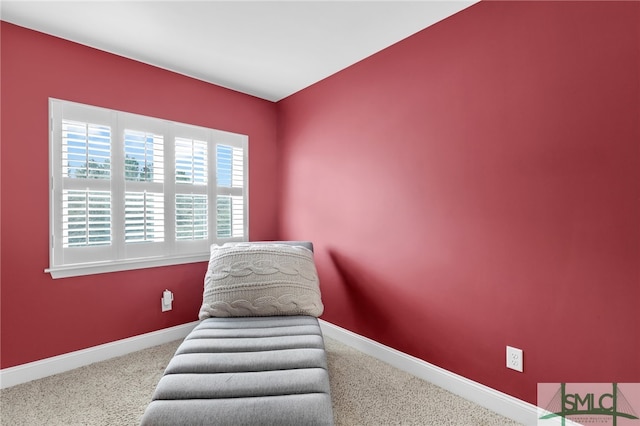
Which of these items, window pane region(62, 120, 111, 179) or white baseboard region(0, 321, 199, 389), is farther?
window pane region(62, 120, 111, 179)

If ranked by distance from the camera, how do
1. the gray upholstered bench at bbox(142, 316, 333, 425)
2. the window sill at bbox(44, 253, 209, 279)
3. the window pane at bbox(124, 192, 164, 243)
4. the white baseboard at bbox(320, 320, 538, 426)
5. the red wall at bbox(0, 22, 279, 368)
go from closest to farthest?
1. the gray upholstered bench at bbox(142, 316, 333, 425)
2. the white baseboard at bbox(320, 320, 538, 426)
3. the red wall at bbox(0, 22, 279, 368)
4. the window sill at bbox(44, 253, 209, 279)
5. the window pane at bbox(124, 192, 164, 243)

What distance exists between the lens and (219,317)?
6.20 ft

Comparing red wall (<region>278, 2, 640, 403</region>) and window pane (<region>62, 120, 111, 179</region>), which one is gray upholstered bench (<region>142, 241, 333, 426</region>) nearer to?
red wall (<region>278, 2, 640, 403</region>)

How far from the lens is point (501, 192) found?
1598 mm

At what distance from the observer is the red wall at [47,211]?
72.9 inches

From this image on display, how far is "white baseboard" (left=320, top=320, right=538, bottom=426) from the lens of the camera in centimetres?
154

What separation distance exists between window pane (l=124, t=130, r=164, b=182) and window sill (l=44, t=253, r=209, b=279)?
0.68 metres

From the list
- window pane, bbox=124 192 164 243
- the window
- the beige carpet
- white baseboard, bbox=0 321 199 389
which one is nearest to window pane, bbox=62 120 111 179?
the window

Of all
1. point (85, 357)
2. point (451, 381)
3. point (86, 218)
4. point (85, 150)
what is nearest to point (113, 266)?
point (86, 218)

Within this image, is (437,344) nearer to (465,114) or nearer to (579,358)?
(579,358)

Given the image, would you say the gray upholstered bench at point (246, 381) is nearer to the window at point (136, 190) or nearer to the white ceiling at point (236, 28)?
the window at point (136, 190)

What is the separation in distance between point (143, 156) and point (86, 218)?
630 millimetres

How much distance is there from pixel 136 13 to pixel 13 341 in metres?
2.26

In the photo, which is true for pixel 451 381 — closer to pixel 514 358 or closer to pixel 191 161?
pixel 514 358
